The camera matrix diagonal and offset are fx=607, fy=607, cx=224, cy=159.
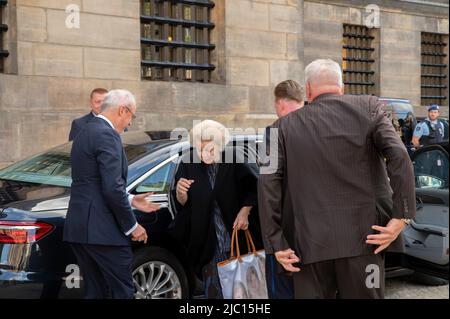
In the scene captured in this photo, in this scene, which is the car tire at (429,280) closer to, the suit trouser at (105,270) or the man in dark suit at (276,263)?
the man in dark suit at (276,263)

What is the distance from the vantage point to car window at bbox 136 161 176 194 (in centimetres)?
482

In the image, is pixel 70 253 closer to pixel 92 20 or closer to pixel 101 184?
pixel 101 184

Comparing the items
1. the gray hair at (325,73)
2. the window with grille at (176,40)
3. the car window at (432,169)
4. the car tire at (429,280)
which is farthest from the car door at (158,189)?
the window with grille at (176,40)

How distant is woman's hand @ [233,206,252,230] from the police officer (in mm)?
7219

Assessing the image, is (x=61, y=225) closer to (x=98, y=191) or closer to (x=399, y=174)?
(x=98, y=191)

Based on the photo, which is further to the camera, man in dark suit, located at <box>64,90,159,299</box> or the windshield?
the windshield

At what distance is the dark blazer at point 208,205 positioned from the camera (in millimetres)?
4242

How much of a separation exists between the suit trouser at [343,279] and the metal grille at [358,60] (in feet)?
44.7

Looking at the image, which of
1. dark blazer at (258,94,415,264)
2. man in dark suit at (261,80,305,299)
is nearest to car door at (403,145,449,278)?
Answer: man in dark suit at (261,80,305,299)

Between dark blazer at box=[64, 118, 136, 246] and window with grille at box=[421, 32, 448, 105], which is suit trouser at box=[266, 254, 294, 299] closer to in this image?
dark blazer at box=[64, 118, 136, 246]

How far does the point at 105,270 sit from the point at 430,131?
8475 mm

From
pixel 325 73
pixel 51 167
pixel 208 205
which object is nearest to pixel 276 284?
pixel 208 205

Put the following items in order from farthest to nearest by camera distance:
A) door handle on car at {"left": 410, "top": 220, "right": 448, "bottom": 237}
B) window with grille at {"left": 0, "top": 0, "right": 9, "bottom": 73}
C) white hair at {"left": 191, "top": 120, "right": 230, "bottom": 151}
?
window with grille at {"left": 0, "top": 0, "right": 9, "bottom": 73}, door handle on car at {"left": 410, "top": 220, "right": 448, "bottom": 237}, white hair at {"left": 191, "top": 120, "right": 230, "bottom": 151}

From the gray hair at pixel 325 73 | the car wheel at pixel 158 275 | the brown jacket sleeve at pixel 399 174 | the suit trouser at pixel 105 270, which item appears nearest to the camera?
the brown jacket sleeve at pixel 399 174
